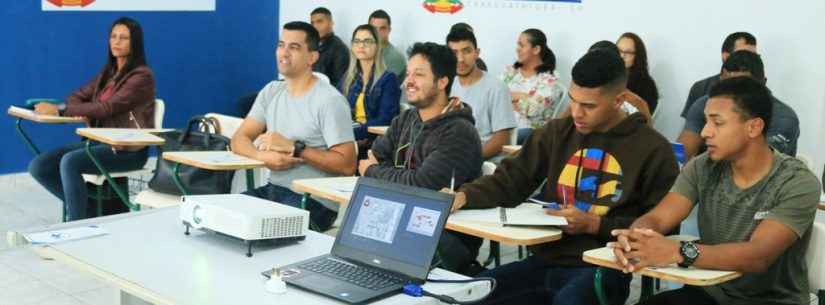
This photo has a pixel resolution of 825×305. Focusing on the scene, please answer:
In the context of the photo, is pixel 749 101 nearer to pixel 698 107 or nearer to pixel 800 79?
pixel 698 107

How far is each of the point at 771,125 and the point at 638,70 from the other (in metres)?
1.87

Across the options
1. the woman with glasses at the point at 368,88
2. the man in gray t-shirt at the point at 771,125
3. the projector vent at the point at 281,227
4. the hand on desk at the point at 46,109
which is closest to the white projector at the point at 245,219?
the projector vent at the point at 281,227

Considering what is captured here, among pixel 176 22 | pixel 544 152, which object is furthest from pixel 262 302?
pixel 176 22

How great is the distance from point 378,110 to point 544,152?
3.22 metres

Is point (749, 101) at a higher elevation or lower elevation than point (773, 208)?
higher

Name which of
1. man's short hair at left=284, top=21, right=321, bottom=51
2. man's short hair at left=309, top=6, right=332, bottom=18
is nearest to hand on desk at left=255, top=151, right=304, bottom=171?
man's short hair at left=284, top=21, right=321, bottom=51

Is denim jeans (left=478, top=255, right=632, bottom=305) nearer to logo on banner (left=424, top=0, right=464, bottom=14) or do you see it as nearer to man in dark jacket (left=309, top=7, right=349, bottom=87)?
logo on banner (left=424, top=0, right=464, bottom=14)

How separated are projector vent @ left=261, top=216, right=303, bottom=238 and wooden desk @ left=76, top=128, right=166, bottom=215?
7.50 feet

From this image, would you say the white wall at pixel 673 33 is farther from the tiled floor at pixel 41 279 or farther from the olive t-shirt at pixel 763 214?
the olive t-shirt at pixel 763 214

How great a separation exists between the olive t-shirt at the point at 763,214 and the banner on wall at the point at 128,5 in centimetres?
573

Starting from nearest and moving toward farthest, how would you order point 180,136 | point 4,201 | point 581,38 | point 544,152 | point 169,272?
point 169,272 < point 544,152 < point 180,136 < point 4,201 < point 581,38

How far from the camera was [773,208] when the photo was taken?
2988 millimetres

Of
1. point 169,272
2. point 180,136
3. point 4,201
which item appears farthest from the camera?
point 4,201

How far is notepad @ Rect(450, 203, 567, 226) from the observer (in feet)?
10.8
